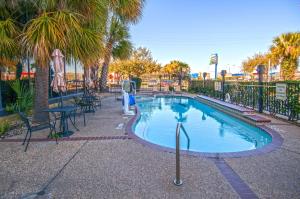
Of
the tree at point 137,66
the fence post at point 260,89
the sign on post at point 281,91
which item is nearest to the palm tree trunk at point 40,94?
the sign on post at point 281,91

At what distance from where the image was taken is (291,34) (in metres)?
18.9

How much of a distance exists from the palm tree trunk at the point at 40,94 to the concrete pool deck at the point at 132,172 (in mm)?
1506

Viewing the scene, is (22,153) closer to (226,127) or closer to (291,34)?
(226,127)

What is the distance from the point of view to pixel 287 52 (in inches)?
744

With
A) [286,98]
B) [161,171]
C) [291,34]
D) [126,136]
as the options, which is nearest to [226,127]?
[286,98]

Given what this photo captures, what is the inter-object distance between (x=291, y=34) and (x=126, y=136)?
2019 centimetres

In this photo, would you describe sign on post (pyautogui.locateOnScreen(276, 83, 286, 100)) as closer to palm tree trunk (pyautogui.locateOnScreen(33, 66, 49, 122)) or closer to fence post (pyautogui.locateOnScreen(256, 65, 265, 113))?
fence post (pyautogui.locateOnScreen(256, 65, 265, 113))

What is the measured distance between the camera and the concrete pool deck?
276cm

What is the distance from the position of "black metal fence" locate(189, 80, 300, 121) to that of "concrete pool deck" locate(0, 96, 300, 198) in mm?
2236

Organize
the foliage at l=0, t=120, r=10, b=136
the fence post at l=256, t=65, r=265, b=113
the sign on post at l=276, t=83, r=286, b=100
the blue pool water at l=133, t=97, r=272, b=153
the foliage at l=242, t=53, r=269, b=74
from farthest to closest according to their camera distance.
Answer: the foliage at l=242, t=53, r=269, b=74 → the fence post at l=256, t=65, r=265, b=113 → the sign on post at l=276, t=83, r=286, b=100 → the blue pool water at l=133, t=97, r=272, b=153 → the foliage at l=0, t=120, r=10, b=136

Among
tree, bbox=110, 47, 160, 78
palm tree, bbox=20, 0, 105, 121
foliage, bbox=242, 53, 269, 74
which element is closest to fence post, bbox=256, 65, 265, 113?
palm tree, bbox=20, 0, 105, 121

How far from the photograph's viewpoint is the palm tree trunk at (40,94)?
614cm

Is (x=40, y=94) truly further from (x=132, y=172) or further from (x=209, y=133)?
(x=209, y=133)

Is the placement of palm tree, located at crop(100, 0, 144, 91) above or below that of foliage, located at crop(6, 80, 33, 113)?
above
